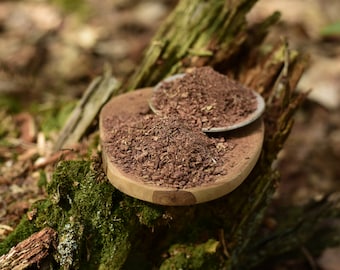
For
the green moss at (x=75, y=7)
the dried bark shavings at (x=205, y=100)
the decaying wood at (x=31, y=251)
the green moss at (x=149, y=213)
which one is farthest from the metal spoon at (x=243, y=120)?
the green moss at (x=75, y=7)

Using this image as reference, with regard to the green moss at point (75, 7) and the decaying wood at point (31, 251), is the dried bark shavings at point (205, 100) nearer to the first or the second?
the decaying wood at point (31, 251)

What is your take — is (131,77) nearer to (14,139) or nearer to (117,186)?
(14,139)

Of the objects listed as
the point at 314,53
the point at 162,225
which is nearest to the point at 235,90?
the point at 162,225

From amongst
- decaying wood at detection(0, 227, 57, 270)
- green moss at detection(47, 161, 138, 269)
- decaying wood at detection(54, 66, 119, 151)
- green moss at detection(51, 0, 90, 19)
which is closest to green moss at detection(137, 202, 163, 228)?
green moss at detection(47, 161, 138, 269)

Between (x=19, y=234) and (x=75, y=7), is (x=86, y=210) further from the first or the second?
(x=75, y=7)

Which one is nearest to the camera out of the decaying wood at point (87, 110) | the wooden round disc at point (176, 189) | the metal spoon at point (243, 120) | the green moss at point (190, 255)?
the wooden round disc at point (176, 189)

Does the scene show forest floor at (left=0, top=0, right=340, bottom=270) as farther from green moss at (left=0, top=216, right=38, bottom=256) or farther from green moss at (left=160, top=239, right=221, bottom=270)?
green moss at (left=160, top=239, right=221, bottom=270)

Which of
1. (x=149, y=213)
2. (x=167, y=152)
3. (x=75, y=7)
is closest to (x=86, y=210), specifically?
(x=149, y=213)
